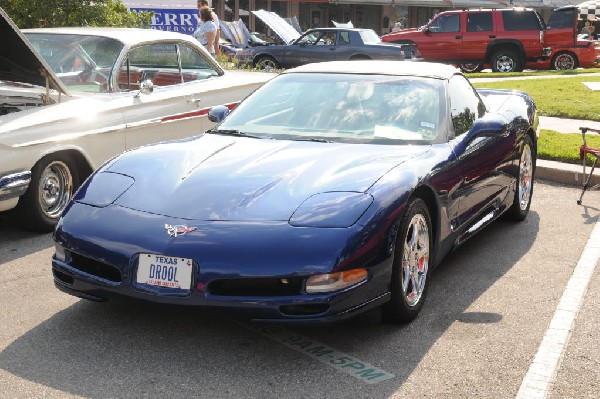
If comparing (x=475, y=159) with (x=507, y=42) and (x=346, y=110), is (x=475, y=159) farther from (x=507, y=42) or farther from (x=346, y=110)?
(x=507, y=42)

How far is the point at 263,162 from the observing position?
16.4 ft

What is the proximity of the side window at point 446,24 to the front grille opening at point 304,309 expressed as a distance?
2302cm

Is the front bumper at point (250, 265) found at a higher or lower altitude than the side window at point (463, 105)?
lower

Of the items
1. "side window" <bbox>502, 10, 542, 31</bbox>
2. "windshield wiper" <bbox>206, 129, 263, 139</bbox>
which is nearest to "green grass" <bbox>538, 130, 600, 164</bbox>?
"windshield wiper" <bbox>206, 129, 263, 139</bbox>

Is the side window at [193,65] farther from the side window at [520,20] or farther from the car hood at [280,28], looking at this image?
the side window at [520,20]

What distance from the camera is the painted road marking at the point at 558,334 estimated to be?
4031 mm

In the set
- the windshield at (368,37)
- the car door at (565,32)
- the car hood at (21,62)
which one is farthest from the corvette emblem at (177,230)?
the car door at (565,32)

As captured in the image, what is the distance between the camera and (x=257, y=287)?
13.8 ft

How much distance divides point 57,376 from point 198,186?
1.18 metres

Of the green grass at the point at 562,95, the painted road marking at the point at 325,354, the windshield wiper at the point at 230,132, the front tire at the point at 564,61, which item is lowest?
the front tire at the point at 564,61

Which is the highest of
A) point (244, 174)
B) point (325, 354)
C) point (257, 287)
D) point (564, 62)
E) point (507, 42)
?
point (244, 174)

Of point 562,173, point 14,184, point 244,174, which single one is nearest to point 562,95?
point 562,173

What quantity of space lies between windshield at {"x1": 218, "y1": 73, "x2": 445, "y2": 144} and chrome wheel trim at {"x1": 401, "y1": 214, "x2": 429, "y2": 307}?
0.67m

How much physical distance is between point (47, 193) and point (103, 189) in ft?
7.33
